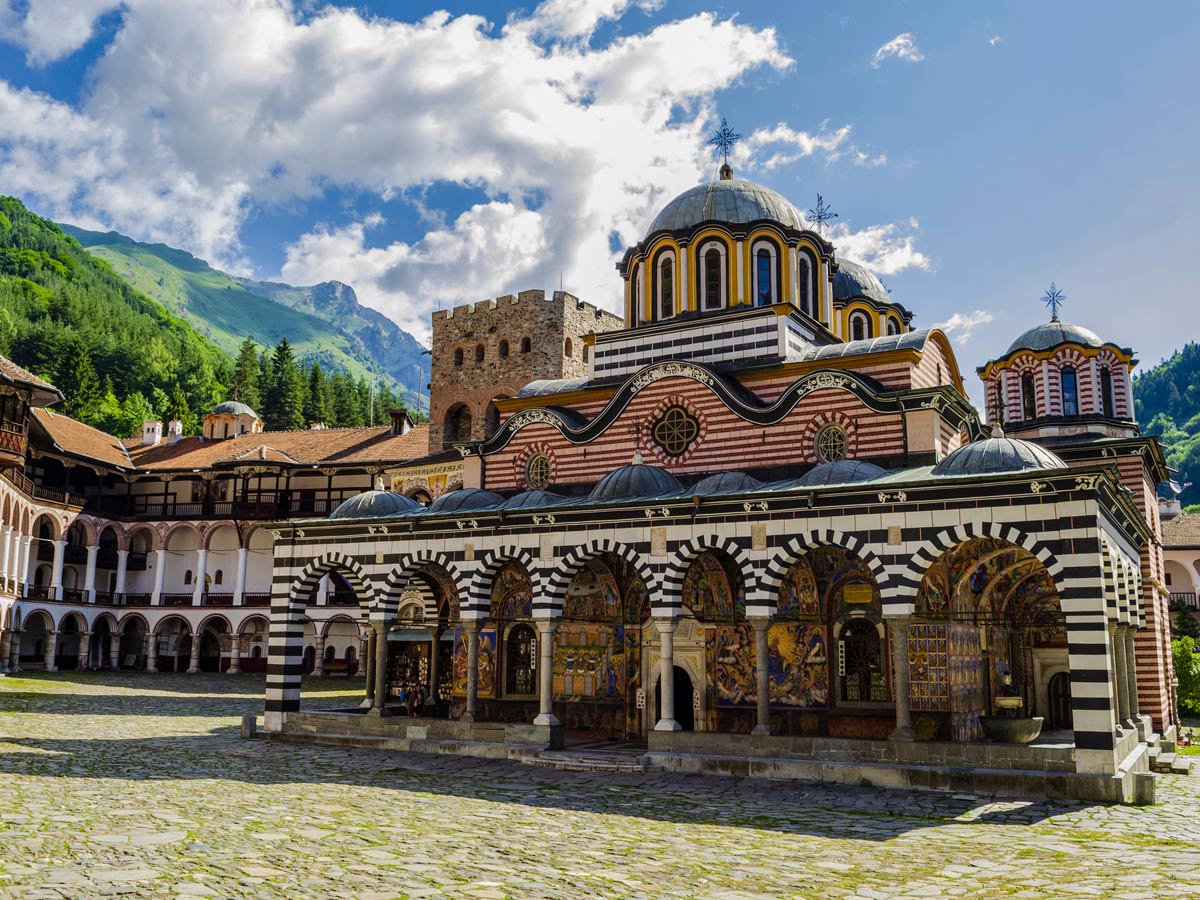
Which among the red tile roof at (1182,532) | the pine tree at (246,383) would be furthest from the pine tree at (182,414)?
the red tile roof at (1182,532)

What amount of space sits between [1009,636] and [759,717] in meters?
7.14

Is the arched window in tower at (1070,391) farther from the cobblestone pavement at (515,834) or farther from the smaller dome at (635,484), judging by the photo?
the smaller dome at (635,484)

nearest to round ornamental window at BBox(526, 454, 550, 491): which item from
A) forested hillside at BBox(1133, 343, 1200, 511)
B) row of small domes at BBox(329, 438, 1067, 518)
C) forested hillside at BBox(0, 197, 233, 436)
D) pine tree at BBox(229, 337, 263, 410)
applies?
row of small domes at BBox(329, 438, 1067, 518)

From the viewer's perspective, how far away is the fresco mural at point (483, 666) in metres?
21.0

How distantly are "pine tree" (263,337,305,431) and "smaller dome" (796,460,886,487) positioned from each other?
56.2m

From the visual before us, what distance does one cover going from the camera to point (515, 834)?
10688 millimetres

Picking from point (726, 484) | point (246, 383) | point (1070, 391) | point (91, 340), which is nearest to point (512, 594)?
point (726, 484)

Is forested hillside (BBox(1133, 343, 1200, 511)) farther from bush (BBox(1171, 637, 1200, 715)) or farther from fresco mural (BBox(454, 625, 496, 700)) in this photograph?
fresco mural (BBox(454, 625, 496, 700))

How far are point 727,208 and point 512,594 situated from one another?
9.47 metres

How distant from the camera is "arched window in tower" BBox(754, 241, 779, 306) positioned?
75.1 ft

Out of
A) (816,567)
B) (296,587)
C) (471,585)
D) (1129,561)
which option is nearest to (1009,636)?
(1129,561)

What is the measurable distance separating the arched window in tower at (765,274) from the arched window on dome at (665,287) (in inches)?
71.7

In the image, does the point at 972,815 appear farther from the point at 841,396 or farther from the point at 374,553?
the point at 374,553

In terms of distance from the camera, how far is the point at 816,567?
18.2 meters
